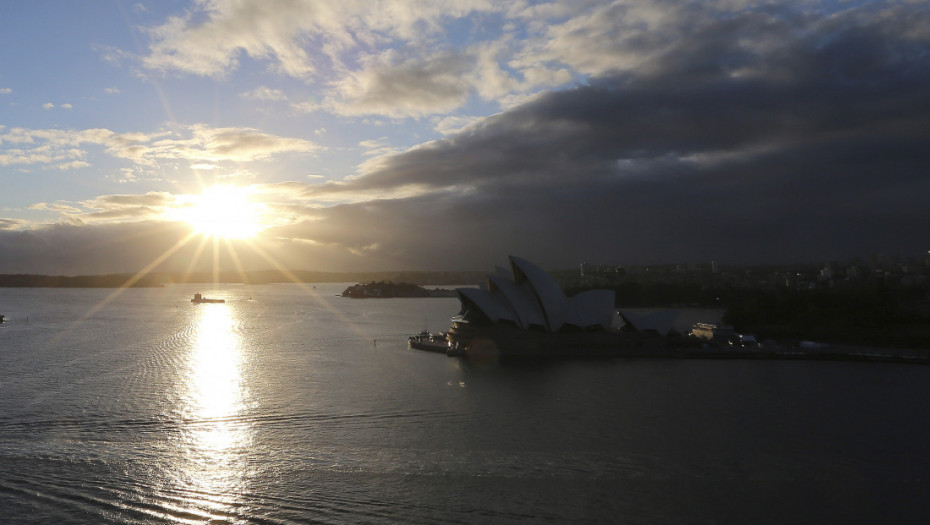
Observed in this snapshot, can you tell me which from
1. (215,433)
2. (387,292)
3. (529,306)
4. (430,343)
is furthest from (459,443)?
(387,292)

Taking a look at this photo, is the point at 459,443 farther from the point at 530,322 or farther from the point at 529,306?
the point at 529,306

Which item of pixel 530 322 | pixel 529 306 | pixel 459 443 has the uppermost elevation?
pixel 529 306

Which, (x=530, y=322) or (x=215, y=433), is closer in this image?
(x=215, y=433)

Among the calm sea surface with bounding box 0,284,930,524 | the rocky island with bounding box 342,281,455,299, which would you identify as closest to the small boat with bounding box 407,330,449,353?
the calm sea surface with bounding box 0,284,930,524

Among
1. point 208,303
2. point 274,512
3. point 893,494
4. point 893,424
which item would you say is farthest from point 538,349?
point 208,303

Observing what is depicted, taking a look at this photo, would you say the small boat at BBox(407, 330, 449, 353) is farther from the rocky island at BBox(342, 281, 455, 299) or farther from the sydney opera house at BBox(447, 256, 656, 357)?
the rocky island at BBox(342, 281, 455, 299)

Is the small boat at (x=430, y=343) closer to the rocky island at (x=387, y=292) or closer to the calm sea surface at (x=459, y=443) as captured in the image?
the calm sea surface at (x=459, y=443)
